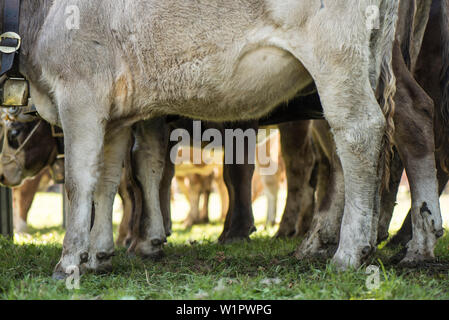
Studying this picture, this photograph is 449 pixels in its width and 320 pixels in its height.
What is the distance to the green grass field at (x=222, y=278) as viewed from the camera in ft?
10.7

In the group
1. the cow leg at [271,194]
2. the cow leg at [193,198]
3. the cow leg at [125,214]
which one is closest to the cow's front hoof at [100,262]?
the cow leg at [125,214]

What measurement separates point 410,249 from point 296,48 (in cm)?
179

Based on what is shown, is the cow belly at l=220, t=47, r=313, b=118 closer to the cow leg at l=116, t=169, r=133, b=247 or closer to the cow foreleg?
the cow foreleg

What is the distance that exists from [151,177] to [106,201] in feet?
2.85

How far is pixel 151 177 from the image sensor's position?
5.49 metres

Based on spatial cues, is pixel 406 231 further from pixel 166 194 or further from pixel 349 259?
pixel 166 194

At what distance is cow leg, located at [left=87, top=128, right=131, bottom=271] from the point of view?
4480mm

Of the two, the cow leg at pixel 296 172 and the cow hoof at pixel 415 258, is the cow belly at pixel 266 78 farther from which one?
the cow leg at pixel 296 172

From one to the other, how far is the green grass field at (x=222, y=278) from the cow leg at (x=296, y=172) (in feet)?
5.28

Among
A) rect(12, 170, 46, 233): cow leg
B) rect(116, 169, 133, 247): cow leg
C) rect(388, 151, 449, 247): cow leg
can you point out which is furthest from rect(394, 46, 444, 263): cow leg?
→ rect(12, 170, 46, 233): cow leg

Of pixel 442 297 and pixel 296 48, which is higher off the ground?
pixel 296 48

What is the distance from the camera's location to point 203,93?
4336mm
